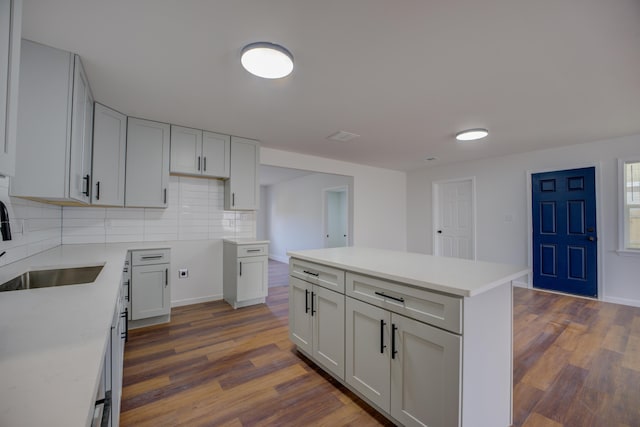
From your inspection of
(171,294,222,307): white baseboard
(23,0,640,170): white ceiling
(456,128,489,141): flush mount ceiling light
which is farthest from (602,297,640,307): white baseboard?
(171,294,222,307): white baseboard

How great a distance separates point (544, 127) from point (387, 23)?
293 centimetres

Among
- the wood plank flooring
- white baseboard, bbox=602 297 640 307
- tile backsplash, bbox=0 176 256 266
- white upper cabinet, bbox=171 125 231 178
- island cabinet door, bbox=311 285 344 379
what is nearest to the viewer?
the wood plank flooring

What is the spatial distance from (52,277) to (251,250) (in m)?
2.06

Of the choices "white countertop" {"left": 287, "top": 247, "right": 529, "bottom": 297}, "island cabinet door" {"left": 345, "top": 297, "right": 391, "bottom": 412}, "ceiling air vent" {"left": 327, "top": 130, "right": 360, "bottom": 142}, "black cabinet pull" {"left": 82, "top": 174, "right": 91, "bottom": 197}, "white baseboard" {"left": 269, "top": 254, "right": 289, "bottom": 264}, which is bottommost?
"white baseboard" {"left": 269, "top": 254, "right": 289, "bottom": 264}

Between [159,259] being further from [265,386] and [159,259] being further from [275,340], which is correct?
[265,386]

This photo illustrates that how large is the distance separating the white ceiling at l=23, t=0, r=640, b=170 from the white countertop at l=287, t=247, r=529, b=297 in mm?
1448

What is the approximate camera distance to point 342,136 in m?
3.70

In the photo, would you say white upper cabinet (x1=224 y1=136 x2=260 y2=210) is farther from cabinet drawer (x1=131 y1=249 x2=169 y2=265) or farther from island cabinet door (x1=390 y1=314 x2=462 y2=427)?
island cabinet door (x1=390 y1=314 x2=462 y2=427)

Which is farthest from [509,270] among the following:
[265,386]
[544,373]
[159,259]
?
[159,259]

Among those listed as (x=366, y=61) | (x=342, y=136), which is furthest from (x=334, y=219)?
(x=366, y=61)

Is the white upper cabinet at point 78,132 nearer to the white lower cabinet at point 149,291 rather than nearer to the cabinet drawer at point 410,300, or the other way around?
the white lower cabinet at point 149,291

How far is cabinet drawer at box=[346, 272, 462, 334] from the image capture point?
1.27 metres

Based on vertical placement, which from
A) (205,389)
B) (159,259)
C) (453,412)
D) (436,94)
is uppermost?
(436,94)

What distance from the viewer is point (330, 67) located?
2076 millimetres
